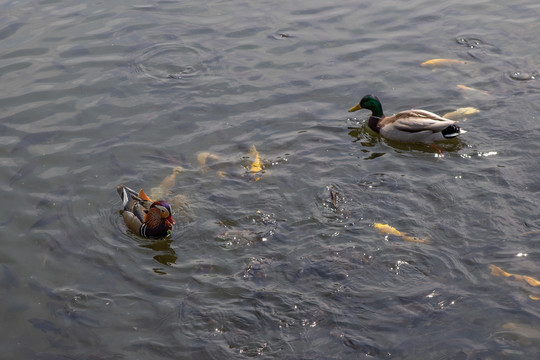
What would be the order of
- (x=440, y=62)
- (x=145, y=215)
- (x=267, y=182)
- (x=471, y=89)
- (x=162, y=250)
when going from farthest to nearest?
(x=440, y=62) → (x=471, y=89) → (x=267, y=182) → (x=145, y=215) → (x=162, y=250)

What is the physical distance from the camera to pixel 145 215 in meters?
7.58

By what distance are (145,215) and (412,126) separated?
14.3 ft

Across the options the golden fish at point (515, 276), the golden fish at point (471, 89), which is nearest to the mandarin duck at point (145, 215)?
the golden fish at point (515, 276)

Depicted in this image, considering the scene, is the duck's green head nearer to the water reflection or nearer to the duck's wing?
the duck's wing

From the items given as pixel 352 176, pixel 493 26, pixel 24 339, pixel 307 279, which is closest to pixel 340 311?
pixel 307 279

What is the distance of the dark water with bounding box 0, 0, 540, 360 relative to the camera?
6.11 meters

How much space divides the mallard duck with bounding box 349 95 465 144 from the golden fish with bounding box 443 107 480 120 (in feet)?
1.64

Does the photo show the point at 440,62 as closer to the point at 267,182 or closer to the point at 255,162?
the point at 255,162

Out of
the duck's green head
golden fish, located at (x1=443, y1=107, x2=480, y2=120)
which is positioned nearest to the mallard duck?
the duck's green head

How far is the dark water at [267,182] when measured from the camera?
20.1ft

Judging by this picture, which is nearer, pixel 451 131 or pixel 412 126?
pixel 451 131

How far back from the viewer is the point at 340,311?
6.16 meters

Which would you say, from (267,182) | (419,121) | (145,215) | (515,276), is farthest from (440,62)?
(145,215)

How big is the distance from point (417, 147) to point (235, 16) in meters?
5.76
